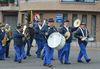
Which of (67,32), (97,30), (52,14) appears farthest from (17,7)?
(67,32)

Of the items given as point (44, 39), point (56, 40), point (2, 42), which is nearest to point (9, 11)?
point (2, 42)

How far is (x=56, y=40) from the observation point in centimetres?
1847

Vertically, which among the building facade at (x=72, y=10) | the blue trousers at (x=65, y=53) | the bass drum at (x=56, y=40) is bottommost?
the blue trousers at (x=65, y=53)

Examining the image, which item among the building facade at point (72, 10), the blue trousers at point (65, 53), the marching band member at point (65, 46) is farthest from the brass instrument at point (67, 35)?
the building facade at point (72, 10)

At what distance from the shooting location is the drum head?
18.3 m

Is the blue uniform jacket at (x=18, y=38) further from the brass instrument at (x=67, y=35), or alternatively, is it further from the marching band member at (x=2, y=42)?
the brass instrument at (x=67, y=35)

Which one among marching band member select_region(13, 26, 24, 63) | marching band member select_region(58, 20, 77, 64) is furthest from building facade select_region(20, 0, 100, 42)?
marching band member select_region(58, 20, 77, 64)


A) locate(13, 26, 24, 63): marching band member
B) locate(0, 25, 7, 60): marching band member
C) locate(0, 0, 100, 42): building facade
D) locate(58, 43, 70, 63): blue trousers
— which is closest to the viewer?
locate(58, 43, 70, 63): blue trousers

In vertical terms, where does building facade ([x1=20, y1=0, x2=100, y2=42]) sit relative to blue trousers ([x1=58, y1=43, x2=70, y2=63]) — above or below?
above

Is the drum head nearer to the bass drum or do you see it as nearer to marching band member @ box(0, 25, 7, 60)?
the bass drum

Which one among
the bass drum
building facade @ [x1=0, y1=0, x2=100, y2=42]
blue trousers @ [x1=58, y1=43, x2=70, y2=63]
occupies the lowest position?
blue trousers @ [x1=58, y1=43, x2=70, y2=63]

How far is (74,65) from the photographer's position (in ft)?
63.2

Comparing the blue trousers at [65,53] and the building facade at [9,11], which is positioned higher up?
the building facade at [9,11]

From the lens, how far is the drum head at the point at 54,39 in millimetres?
18297
